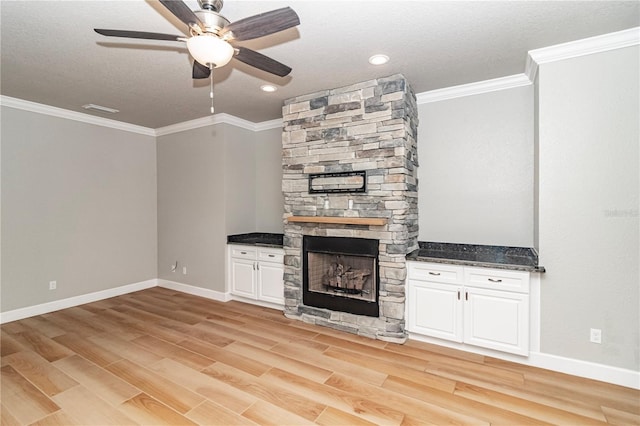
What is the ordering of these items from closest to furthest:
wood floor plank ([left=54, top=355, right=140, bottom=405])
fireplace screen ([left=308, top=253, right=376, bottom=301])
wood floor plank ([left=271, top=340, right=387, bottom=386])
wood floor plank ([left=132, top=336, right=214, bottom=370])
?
1. wood floor plank ([left=54, top=355, right=140, bottom=405])
2. wood floor plank ([left=271, top=340, right=387, bottom=386])
3. wood floor plank ([left=132, top=336, right=214, bottom=370])
4. fireplace screen ([left=308, top=253, right=376, bottom=301])

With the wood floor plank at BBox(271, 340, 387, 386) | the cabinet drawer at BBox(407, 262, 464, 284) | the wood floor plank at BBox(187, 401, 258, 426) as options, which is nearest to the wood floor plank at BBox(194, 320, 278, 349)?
the wood floor plank at BBox(271, 340, 387, 386)

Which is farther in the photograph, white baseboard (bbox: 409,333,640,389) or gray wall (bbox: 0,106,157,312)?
gray wall (bbox: 0,106,157,312)

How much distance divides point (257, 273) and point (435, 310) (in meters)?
2.40

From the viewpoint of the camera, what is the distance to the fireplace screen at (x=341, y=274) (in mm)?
3389

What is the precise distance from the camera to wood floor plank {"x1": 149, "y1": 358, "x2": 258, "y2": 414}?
2.25 m

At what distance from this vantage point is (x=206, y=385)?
8.09 feet

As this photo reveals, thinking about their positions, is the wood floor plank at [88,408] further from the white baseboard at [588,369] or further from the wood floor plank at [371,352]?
the white baseboard at [588,369]

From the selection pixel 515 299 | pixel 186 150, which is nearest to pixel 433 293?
pixel 515 299

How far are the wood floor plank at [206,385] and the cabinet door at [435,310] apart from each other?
1.77 meters

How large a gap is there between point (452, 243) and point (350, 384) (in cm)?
207

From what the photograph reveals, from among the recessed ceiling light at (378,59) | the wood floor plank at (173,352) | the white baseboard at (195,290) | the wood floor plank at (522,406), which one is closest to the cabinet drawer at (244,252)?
the white baseboard at (195,290)

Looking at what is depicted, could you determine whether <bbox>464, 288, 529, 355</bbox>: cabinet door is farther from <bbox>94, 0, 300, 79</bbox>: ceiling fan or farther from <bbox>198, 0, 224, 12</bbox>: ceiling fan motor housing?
<bbox>198, 0, 224, 12</bbox>: ceiling fan motor housing

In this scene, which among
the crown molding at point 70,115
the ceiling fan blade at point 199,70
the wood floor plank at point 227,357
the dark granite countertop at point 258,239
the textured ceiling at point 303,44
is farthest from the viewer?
the dark granite countertop at point 258,239

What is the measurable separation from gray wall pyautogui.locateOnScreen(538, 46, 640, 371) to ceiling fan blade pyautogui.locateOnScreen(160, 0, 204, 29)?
9.29ft
